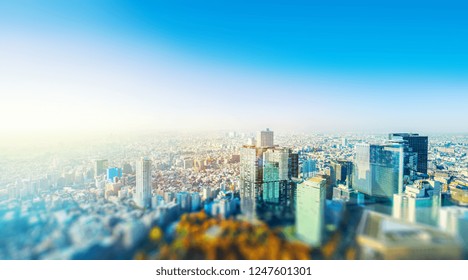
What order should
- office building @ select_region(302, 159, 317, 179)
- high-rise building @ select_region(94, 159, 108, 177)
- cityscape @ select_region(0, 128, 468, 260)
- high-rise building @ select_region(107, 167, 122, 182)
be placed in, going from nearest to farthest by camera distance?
cityscape @ select_region(0, 128, 468, 260), high-rise building @ select_region(107, 167, 122, 182), high-rise building @ select_region(94, 159, 108, 177), office building @ select_region(302, 159, 317, 179)

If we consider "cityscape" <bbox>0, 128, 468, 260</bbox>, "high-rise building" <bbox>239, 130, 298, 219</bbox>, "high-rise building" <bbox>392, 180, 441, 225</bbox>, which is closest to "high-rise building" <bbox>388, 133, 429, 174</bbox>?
"cityscape" <bbox>0, 128, 468, 260</bbox>

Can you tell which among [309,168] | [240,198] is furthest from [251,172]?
[309,168]

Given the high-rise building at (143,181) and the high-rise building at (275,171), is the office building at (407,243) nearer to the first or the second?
the high-rise building at (275,171)

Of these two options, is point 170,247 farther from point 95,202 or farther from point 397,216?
point 397,216

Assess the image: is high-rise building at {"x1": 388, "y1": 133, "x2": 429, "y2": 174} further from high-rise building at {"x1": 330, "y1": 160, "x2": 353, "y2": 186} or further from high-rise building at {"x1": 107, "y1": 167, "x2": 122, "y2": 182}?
high-rise building at {"x1": 107, "y1": 167, "x2": 122, "y2": 182}
